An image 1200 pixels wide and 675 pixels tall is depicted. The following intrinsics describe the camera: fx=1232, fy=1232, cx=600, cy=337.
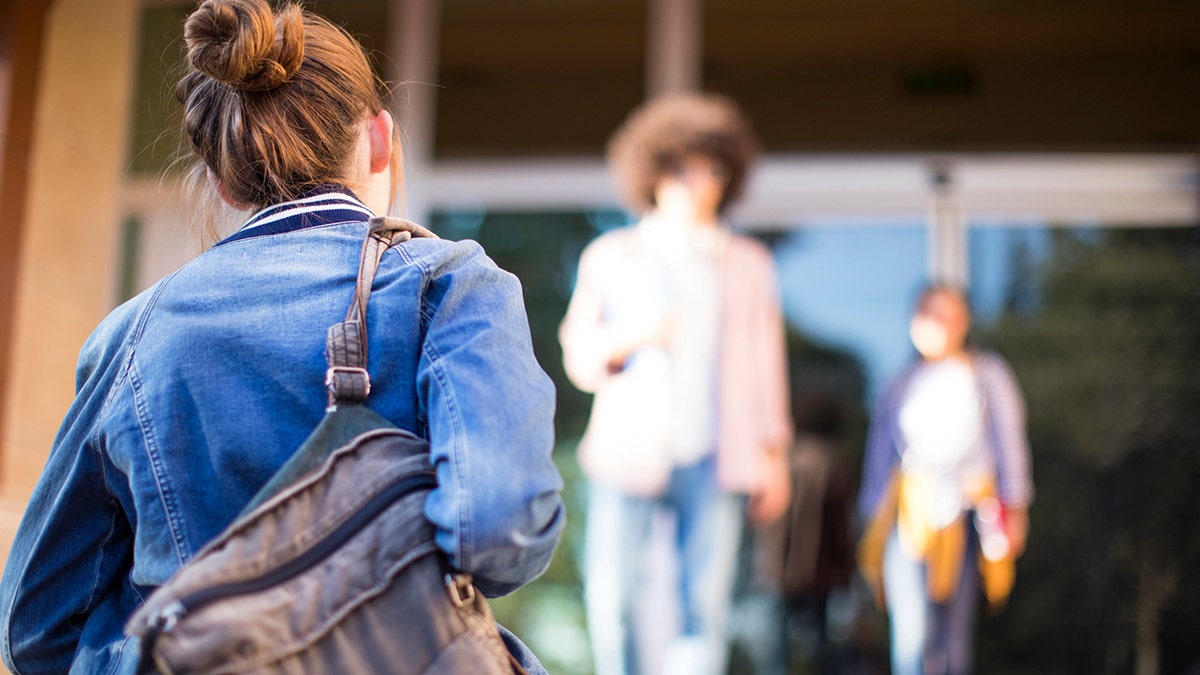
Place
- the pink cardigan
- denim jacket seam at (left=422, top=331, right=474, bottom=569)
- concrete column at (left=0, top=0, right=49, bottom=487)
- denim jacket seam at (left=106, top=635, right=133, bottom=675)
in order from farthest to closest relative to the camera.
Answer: the pink cardigan < concrete column at (left=0, top=0, right=49, bottom=487) < denim jacket seam at (left=106, top=635, right=133, bottom=675) < denim jacket seam at (left=422, top=331, right=474, bottom=569)

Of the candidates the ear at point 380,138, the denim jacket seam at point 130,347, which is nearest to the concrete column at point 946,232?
the ear at point 380,138

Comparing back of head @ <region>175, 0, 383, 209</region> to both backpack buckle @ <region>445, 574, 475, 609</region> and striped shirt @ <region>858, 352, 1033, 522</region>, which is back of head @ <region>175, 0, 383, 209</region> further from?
striped shirt @ <region>858, 352, 1033, 522</region>

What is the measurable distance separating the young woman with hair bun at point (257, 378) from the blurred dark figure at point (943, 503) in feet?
12.4

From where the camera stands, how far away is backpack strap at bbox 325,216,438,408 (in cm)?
118

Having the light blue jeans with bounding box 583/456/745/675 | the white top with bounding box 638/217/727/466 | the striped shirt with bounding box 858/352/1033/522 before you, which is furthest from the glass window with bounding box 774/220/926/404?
the light blue jeans with bounding box 583/456/745/675

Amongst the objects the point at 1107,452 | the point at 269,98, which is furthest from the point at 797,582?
the point at 269,98

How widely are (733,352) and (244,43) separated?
11.4 ft

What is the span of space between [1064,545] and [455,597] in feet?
17.0

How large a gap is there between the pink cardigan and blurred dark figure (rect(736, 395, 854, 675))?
2.83ft

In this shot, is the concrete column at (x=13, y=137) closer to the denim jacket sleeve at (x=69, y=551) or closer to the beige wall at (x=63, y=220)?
the beige wall at (x=63, y=220)

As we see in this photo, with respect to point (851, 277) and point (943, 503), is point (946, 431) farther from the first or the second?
point (851, 277)

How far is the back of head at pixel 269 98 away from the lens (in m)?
1.26

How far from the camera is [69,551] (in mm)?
1292

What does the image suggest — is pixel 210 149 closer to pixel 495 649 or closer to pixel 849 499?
pixel 495 649
